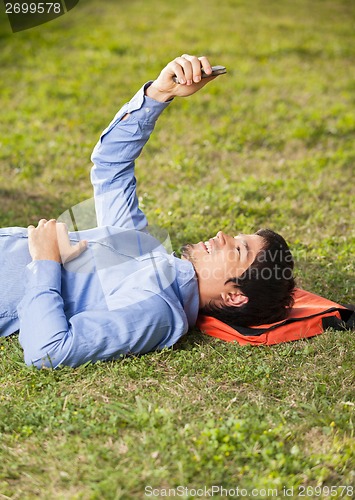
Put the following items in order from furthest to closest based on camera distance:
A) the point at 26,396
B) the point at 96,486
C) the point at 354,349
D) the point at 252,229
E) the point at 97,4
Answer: the point at 97,4
the point at 252,229
the point at 354,349
the point at 26,396
the point at 96,486

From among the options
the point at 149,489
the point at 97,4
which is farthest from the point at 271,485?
the point at 97,4

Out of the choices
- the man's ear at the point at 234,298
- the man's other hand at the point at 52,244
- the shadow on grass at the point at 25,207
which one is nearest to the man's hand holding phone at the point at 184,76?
the man's other hand at the point at 52,244

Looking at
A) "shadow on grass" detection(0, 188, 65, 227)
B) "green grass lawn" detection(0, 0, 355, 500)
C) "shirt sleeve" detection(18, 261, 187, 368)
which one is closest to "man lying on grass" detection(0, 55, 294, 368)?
"shirt sleeve" detection(18, 261, 187, 368)

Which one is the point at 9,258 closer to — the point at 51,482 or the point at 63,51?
the point at 51,482

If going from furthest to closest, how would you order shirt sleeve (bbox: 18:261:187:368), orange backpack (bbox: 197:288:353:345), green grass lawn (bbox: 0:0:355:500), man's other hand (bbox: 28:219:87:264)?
orange backpack (bbox: 197:288:353:345) → man's other hand (bbox: 28:219:87:264) → shirt sleeve (bbox: 18:261:187:368) → green grass lawn (bbox: 0:0:355:500)

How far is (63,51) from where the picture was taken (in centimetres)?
1031

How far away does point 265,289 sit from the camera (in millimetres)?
3609

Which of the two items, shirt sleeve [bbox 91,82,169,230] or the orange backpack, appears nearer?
the orange backpack

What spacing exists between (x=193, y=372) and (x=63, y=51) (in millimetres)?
7955

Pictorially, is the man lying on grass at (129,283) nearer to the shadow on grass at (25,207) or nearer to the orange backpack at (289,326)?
the orange backpack at (289,326)

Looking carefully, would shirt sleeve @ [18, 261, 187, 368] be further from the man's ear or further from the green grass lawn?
the man's ear

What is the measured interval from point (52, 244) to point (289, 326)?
4.48 ft

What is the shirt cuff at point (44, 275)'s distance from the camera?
11.0ft

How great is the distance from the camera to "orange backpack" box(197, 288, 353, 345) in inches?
146
